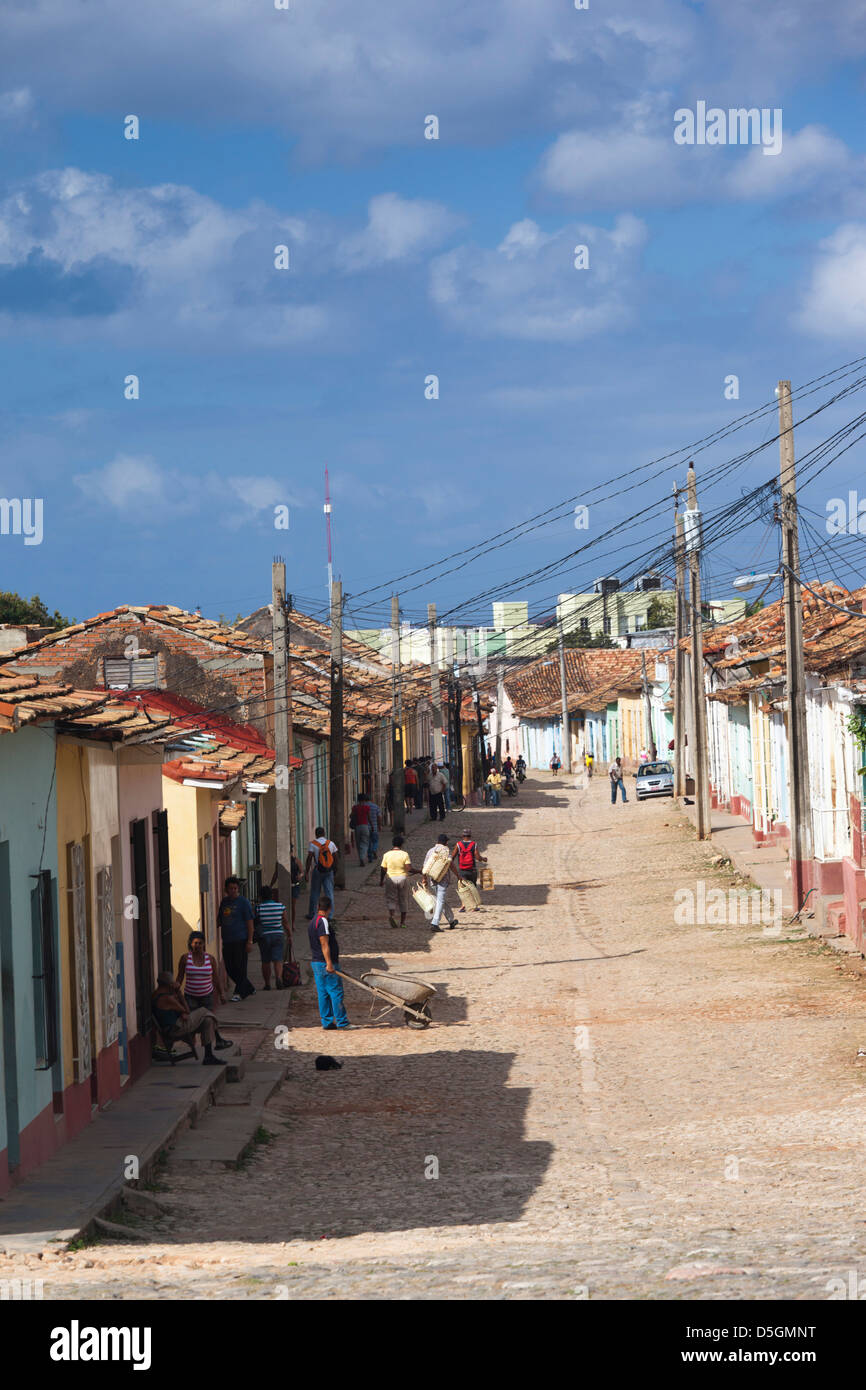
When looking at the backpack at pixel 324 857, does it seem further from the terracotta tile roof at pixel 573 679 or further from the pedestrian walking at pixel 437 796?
the terracotta tile roof at pixel 573 679

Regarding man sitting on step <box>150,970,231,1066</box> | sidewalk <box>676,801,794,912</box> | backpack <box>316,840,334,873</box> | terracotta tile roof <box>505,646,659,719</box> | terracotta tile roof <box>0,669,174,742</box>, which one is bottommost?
man sitting on step <box>150,970,231,1066</box>

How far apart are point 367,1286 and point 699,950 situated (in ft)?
46.2

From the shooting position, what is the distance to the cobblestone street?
7609 millimetres

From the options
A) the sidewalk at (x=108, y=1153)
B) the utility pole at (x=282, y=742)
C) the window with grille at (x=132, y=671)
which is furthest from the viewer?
the window with grille at (x=132, y=671)

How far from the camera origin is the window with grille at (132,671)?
84.8ft

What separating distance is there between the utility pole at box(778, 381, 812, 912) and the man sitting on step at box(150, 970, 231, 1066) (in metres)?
9.32

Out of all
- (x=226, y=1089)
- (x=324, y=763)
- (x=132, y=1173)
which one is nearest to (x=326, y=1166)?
(x=132, y=1173)

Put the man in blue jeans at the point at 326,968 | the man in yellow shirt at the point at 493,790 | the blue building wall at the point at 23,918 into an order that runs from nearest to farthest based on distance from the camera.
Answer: the blue building wall at the point at 23,918 < the man in blue jeans at the point at 326,968 < the man in yellow shirt at the point at 493,790

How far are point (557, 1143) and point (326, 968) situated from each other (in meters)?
5.58

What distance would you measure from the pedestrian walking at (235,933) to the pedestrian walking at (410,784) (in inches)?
1128

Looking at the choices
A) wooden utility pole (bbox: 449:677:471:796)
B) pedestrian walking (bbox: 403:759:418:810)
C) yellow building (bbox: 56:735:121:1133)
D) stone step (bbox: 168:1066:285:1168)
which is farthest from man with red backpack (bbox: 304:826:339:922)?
wooden utility pole (bbox: 449:677:471:796)

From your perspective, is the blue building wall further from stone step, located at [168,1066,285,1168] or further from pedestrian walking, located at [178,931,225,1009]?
pedestrian walking, located at [178,931,225,1009]

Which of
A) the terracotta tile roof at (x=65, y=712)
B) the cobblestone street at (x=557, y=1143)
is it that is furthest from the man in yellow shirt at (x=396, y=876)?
the terracotta tile roof at (x=65, y=712)
